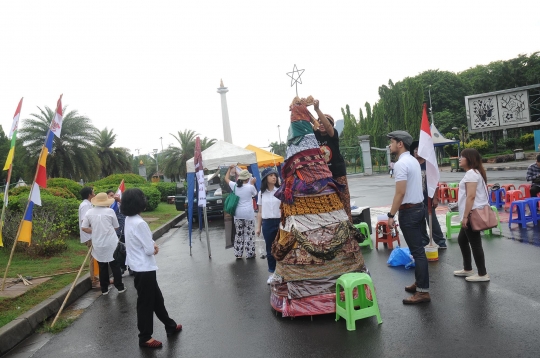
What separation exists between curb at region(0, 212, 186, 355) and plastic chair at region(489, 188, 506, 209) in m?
9.79

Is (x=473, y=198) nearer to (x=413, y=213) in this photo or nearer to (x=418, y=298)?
(x=413, y=213)

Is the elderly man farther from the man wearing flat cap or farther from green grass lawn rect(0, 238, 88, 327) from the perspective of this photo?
green grass lawn rect(0, 238, 88, 327)

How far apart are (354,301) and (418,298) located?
2.58 ft

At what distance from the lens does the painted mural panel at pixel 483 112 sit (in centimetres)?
3172

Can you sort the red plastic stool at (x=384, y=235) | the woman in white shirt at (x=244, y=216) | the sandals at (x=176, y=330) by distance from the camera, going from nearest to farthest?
the sandals at (x=176, y=330), the red plastic stool at (x=384, y=235), the woman in white shirt at (x=244, y=216)

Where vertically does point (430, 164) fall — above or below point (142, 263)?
above

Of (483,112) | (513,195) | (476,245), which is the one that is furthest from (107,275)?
(483,112)

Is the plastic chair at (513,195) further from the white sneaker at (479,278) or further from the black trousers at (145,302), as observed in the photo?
the black trousers at (145,302)

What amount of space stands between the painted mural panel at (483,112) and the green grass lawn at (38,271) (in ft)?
96.3

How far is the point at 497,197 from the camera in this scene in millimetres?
11461

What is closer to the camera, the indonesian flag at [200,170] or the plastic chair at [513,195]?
the indonesian flag at [200,170]

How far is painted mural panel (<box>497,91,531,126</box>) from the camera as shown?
1206 inches

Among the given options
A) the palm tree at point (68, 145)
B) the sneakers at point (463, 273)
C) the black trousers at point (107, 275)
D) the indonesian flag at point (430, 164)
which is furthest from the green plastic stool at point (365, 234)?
the palm tree at point (68, 145)

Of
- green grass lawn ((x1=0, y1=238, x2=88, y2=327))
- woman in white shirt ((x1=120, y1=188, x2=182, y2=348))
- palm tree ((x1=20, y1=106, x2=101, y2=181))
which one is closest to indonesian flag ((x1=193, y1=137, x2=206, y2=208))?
green grass lawn ((x1=0, y1=238, x2=88, y2=327))
